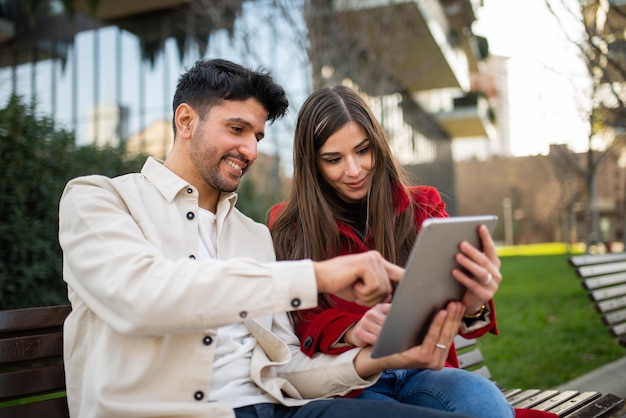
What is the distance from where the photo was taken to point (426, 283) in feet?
5.12

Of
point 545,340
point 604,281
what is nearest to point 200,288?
point 604,281

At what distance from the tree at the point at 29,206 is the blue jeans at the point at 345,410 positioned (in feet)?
10.9

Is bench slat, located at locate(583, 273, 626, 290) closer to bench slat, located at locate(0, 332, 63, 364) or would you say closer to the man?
the man

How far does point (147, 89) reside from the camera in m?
14.6

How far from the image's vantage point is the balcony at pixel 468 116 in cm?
2152

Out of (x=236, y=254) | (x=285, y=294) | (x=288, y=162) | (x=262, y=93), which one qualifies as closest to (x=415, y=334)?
Answer: (x=285, y=294)

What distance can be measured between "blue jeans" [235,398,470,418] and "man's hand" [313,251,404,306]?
14.3 inches

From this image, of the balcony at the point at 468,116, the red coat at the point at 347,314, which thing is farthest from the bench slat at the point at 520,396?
the balcony at the point at 468,116

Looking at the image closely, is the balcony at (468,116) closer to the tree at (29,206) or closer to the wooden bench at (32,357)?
the tree at (29,206)

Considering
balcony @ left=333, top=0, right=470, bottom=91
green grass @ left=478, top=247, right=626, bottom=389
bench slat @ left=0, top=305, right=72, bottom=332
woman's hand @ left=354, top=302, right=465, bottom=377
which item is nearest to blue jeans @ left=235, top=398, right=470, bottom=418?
woman's hand @ left=354, top=302, right=465, bottom=377

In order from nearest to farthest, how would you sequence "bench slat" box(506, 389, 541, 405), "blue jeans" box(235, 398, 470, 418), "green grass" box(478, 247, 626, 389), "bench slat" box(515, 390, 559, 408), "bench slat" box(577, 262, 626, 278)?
"blue jeans" box(235, 398, 470, 418)
"bench slat" box(515, 390, 559, 408)
"bench slat" box(506, 389, 541, 405)
"bench slat" box(577, 262, 626, 278)
"green grass" box(478, 247, 626, 389)

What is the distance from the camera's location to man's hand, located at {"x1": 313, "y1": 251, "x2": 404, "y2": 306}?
1564 millimetres

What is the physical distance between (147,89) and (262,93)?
1320 centimetres

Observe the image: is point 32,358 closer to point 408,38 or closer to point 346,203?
point 346,203
